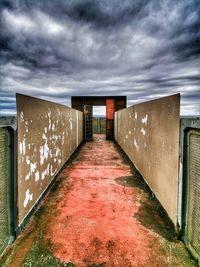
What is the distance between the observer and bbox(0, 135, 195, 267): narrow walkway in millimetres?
1743

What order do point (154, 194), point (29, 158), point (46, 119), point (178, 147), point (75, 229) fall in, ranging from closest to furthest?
point (178, 147), point (75, 229), point (29, 158), point (154, 194), point (46, 119)

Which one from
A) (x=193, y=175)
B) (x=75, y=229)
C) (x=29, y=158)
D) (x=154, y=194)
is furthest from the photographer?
(x=154, y=194)

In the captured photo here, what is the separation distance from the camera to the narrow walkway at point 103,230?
1743 millimetres

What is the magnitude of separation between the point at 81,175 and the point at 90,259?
2681 mm

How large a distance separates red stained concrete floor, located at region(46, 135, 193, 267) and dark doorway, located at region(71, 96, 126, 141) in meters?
7.46

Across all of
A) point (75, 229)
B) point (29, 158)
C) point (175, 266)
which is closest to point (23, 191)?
point (29, 158)

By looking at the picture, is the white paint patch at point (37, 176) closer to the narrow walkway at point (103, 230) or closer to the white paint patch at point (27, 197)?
the white paint patch at point (27, 197)

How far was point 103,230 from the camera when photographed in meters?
2.19

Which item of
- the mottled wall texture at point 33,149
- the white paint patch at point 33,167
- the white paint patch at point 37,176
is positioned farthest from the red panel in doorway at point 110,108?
the white paint patch at point 33,167


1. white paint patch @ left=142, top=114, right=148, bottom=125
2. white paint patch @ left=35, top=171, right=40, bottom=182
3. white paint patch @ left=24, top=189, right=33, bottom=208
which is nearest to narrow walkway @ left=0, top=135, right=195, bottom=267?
white paint patch @ left=24, top=189, right=33, bottom=208

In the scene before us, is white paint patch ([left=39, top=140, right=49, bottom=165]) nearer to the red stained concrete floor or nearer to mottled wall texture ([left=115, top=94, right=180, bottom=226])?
the red stained concrete floor

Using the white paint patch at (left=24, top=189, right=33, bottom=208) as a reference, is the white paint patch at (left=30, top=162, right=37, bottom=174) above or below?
above

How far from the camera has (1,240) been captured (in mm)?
1822

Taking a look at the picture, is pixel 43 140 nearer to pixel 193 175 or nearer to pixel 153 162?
pixel 153 162
